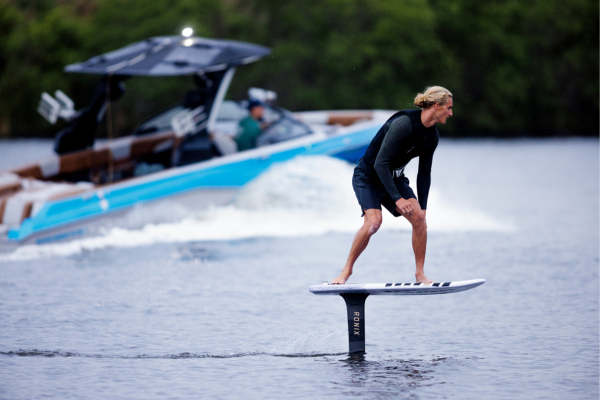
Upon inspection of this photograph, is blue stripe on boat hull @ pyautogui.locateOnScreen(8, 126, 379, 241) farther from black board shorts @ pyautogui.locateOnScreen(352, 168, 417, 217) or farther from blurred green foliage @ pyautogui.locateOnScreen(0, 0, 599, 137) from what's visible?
blurred green foliage @ pyautogui.locateOnScreen(0, 0, 599, 137)

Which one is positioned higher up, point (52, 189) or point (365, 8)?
point (365, 8)

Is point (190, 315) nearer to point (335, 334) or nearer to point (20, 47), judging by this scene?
point (335, 334)

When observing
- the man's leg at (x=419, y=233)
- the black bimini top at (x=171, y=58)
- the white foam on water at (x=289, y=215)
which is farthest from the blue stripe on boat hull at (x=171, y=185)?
the man's leg at (x=419, y=233)

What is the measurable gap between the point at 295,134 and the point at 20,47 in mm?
40948

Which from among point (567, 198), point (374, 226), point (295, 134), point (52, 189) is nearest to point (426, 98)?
point (374, 226)

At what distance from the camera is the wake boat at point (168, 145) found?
468 inches

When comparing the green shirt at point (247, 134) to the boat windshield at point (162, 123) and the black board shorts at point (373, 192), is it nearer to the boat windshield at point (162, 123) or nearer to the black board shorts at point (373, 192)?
the boat windshield at point (162, 123)

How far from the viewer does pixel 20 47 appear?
5075cm

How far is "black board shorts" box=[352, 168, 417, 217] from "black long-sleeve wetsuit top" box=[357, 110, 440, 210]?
4 cm

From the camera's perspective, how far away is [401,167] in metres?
6.39

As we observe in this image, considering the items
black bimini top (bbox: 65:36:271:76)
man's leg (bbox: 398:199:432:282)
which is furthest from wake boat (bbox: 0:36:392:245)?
man's leg (bbox: 398:199:432:282)

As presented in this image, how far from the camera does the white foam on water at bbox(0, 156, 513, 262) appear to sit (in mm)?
12422

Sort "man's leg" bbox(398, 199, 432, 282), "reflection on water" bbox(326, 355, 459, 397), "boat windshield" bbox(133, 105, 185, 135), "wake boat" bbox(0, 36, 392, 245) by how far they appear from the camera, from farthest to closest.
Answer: "boat windshield" bbox(133, 105, 185, 135) < "wake boat" bbox(0, 36, 392, 245) < "man's leg" bbox(398, 199, 432, 282) < "reflection on water" bbox(326, 355, 459, 397)

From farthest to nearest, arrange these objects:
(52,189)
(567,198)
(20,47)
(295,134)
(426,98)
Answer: (20,47) < (567,198) < (295,134) < (52,189) < (426,98)
